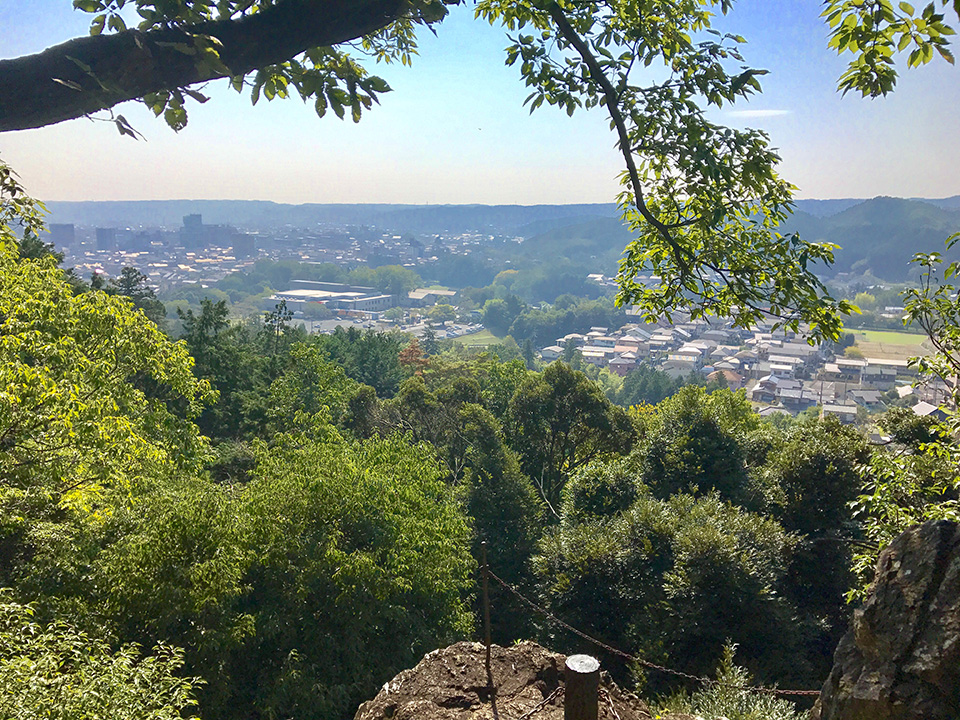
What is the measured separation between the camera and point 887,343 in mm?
139500

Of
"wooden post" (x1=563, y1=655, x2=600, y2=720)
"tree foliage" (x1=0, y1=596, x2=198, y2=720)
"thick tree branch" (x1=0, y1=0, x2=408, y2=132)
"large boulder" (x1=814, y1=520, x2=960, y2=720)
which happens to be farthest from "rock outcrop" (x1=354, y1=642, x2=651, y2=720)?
"thick tree branch" (x1=0, y1=0, x2=408, y2=132)

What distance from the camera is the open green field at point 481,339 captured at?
151 m

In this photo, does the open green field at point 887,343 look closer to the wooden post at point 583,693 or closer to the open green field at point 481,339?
the open green field at point 481,339

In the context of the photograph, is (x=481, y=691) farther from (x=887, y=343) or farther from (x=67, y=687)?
(x=887, y=343)

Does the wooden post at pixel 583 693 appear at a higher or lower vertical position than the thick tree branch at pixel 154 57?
lower

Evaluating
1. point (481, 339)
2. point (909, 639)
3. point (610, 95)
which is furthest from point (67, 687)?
point (481, 339)

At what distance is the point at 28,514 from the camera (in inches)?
425

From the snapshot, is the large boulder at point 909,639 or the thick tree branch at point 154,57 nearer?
the thick tree branch at point 154,57

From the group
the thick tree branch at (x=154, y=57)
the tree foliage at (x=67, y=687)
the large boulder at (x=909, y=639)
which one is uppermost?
the thick tree branch at (x=154, y=57)

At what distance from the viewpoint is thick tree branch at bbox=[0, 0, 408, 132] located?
199cm

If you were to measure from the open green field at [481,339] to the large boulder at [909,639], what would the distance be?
14106 centimetres

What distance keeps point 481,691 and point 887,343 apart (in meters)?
161

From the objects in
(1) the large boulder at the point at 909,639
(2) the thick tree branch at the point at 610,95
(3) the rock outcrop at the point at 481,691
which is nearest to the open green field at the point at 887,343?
(3) the rock outcrop at the point at 481,691

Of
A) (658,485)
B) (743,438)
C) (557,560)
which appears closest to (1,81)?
(557,560)
